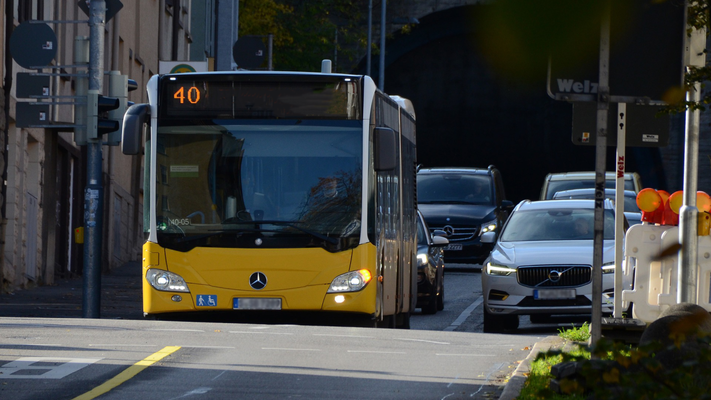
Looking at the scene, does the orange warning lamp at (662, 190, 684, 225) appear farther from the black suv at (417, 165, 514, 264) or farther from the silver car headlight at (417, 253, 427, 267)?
the black suv at (417, 165, 514, 264)

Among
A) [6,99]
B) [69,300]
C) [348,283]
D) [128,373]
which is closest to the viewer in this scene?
[128,373]

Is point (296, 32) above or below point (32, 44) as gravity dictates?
above

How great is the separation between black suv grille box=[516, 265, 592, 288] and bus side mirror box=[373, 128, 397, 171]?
3.03 m

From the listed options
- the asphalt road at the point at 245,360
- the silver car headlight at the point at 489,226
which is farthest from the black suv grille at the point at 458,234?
the asphalt road at the point at 245,360

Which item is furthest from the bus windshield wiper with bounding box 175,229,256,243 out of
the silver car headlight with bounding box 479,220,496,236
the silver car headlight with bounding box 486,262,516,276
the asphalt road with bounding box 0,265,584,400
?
the silver car headlight with bounding box 479,220,496,236

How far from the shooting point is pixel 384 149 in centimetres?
1209

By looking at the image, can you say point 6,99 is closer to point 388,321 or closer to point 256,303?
point 388,321

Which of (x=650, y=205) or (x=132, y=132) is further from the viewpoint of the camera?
(x=132, y=132)

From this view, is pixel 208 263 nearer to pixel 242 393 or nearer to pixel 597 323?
pixel 242 393

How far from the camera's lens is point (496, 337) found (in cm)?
1244

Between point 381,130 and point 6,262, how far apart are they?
32.6 ft

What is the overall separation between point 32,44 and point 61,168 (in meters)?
A: 9.24

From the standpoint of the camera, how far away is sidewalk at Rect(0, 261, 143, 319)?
16.3 meters

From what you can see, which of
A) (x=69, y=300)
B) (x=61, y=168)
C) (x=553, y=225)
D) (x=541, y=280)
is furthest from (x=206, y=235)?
(x=61, y=168)
